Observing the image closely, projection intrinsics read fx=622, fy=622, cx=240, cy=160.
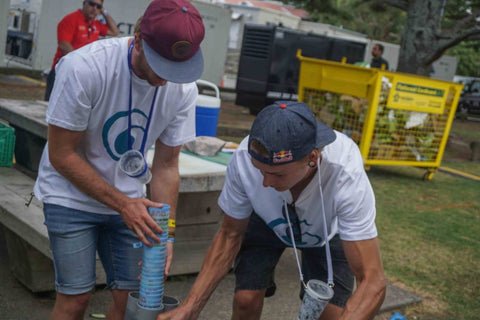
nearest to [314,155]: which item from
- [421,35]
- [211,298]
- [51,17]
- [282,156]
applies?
[282,156]

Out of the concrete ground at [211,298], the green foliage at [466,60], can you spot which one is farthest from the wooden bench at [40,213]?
the green foliage at [466,60]

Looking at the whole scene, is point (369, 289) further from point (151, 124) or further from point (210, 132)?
point (210, 132)

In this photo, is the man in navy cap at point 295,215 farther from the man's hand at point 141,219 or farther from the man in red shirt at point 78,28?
the man in red shirt at point 78,28

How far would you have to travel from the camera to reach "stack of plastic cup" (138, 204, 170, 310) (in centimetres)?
234

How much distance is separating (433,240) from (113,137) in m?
4.48

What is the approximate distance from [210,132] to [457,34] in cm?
928

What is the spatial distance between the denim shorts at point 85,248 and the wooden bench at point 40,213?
0.79m

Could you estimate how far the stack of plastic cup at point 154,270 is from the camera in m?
2.34

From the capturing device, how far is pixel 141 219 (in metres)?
2.36

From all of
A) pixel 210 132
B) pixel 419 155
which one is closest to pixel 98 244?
pixel 210 132

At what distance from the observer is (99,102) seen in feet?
7.91

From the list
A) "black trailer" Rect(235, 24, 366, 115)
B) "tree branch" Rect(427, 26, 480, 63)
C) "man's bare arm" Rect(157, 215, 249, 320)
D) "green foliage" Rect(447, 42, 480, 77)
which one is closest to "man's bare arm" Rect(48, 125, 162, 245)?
"man's bare arm" Rect(157, 215, 249, 320)

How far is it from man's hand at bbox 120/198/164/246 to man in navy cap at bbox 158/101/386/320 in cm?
34

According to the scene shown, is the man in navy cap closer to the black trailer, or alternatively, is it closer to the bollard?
the bollard
